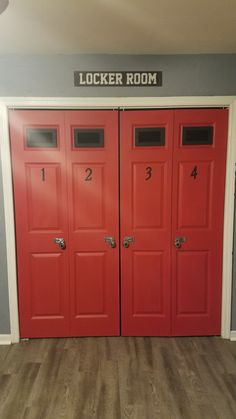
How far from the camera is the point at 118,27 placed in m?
2.12

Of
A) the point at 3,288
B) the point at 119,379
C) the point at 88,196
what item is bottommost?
the point at 119,379

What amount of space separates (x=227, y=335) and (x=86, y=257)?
5.09ft

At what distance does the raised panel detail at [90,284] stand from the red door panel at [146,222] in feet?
0.66

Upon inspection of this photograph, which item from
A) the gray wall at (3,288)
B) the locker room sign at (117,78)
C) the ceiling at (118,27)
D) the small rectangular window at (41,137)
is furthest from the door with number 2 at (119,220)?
the ceiling at (118,27)

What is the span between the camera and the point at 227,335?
9.75ft

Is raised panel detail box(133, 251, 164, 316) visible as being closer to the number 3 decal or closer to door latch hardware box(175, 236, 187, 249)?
door latch hardware box(175, 236, 187, 249)

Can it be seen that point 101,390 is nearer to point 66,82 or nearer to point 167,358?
point 167,358

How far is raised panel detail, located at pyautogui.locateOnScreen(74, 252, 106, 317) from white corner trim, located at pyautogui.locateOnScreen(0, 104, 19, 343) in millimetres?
578

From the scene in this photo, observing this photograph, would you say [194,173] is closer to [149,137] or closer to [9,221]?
[149,137]

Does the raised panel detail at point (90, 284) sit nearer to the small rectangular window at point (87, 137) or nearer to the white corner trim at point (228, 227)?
the small rectangular window at point (87, 137)

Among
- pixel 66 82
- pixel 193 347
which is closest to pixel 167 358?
pixel 193 347

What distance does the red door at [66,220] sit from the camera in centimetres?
275

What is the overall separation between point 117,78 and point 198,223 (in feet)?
4.90

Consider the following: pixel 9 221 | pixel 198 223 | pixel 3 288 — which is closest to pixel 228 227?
pixel 198 223
